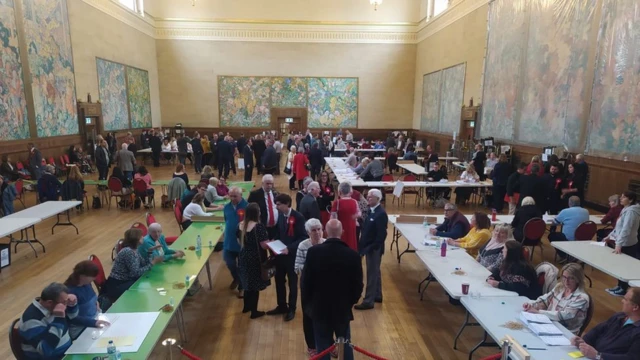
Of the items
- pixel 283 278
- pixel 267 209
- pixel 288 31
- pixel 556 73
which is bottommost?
pixel 283 278

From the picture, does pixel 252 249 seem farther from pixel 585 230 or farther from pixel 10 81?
pixel 10 81

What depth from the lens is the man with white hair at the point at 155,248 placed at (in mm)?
4711

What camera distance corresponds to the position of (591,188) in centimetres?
1039

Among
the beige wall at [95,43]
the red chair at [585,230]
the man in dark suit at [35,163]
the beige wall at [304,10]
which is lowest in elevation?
the red chair at [585,230]

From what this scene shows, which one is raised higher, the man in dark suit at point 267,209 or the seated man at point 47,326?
the man in dark suit at point 267,209

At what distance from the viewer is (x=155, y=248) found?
477 centimetres

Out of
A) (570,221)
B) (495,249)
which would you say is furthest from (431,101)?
(495,249)

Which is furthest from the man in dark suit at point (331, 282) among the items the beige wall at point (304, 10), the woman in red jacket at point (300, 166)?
the beige wall at point (304, 10)

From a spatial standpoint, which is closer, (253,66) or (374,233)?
(374,233)

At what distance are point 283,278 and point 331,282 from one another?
187 centimetres

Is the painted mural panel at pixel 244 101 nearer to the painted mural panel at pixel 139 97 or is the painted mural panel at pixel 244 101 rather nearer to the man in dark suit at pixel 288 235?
the painted mural panel at pixel 139 97

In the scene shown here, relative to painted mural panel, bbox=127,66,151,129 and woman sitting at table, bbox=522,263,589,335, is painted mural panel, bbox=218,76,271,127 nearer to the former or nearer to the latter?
painted mural panel, bbox=127,66,151,129

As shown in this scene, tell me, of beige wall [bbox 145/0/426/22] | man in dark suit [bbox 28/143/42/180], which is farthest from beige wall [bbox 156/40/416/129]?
man in dark suit [bbox 28/143/42/180]

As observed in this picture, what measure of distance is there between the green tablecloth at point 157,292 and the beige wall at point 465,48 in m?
14.7
